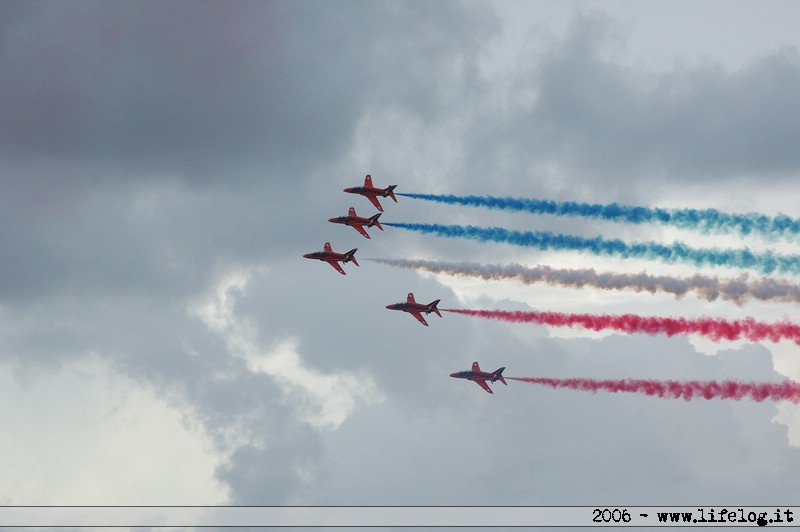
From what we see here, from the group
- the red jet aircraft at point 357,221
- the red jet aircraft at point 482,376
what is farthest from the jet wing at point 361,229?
the red jet aircraft at point 482,376

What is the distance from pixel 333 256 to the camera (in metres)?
189

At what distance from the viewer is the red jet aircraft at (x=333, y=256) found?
18775 cm

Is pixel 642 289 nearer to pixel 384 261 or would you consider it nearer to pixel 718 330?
pixel 718 330

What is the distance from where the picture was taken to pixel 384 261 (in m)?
180

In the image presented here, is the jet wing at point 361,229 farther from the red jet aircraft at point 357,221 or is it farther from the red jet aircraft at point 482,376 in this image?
the red jet aircraft at point 482,376

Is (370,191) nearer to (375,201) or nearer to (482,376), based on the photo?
(375,201)

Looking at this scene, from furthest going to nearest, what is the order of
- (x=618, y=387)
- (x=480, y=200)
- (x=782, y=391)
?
1. (x=480, y=200)
2. (x=618, y=387)
3. (x=782, y=391)

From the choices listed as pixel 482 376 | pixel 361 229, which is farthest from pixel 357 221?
pixel 482 376

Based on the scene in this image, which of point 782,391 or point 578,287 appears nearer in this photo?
point 782,391

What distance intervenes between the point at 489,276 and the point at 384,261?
439 inches

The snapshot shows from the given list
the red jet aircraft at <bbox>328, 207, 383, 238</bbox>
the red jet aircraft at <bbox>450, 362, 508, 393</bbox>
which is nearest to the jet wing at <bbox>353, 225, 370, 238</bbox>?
the red jet aircraft at <bbox>328, 207, 383, 238</bbox>

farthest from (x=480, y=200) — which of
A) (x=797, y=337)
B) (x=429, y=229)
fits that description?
(x=797, y=337)

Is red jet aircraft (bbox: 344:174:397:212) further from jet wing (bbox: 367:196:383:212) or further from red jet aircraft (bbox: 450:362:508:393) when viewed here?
red jet aircraft (bbox: 450:362:508:393)

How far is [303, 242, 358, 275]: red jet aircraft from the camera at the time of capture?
187750 millimetres
